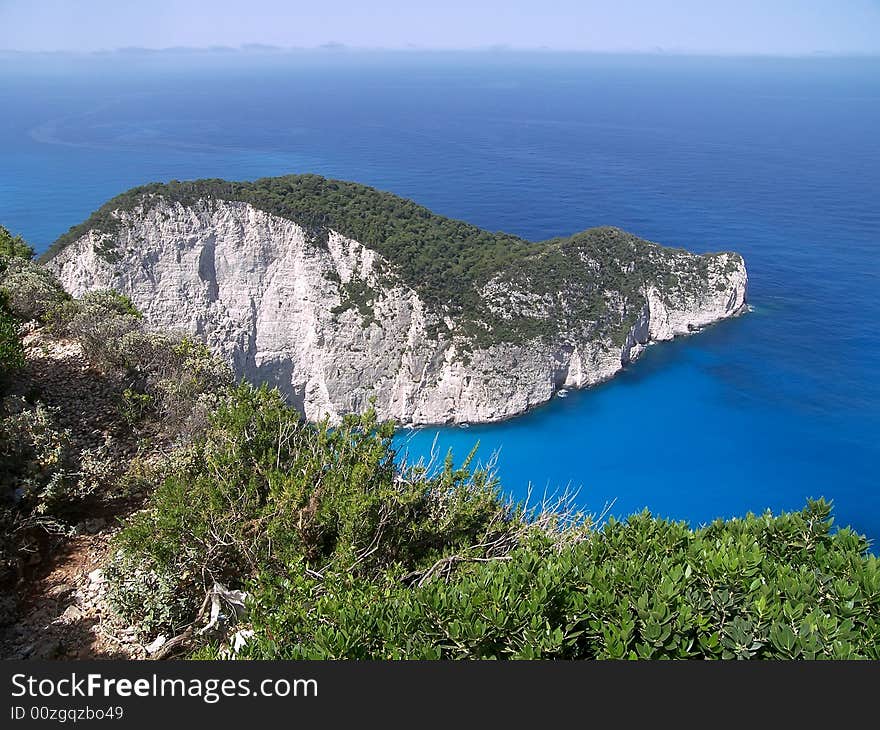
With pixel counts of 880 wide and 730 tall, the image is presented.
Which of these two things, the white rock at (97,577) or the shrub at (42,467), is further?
the shrub at (42,467)

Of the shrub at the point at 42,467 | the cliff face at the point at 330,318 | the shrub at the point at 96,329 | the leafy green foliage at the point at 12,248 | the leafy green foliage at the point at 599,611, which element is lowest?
the cliff face at the point at 330,318

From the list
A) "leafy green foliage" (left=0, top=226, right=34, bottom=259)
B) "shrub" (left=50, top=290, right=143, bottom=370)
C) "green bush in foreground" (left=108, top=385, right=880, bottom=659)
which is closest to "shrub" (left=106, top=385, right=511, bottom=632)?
"green bush in foreground" (left=108, top=385, right=880, bottom=659)

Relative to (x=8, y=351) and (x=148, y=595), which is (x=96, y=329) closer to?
(x=8, y=351)

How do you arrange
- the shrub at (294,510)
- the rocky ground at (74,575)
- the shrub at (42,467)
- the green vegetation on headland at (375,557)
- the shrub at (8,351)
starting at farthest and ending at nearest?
the shrub at (8,351)
the shrub at (42,467)
the shrub at (294,510)
the rocky ground at (74,575)
the green vegetation on headland at (375,557)

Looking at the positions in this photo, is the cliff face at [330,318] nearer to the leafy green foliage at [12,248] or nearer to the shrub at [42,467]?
the leafy green foliage at [12,248]

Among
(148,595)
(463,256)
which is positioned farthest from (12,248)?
(463,256)

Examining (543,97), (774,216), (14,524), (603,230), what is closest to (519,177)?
(774,216)

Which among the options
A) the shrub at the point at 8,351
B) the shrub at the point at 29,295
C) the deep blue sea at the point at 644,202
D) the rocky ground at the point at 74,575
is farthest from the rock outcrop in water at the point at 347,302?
the shrub at the point at 8,351
